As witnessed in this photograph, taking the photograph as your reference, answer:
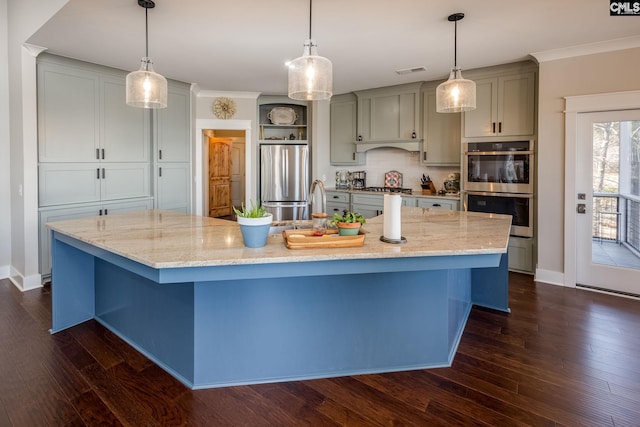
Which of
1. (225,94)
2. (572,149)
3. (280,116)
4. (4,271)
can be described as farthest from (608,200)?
(4,271)

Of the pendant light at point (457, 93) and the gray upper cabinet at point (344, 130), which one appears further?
the gray upper cabinet at point (344, 130)

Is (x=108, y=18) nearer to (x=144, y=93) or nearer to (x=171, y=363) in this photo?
(x=144, y=93)

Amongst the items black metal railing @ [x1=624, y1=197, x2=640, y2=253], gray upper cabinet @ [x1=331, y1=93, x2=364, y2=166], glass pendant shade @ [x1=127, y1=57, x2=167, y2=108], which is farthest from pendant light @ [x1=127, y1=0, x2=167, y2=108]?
black metal railing @ [x1=624, y1=197, x2=640, y2=253]

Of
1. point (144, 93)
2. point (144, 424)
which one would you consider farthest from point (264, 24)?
point (144, 424)

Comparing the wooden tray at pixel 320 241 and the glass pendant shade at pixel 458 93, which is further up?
the glass pendant shade at pixel 458 93

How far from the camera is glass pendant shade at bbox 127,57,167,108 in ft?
7.98

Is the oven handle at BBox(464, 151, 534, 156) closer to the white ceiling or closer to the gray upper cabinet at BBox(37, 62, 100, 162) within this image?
the white ceiling

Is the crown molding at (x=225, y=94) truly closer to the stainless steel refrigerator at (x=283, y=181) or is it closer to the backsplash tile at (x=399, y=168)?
the stainless steel refrigerator at (x=283, y=181)

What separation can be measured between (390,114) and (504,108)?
1.56 metres

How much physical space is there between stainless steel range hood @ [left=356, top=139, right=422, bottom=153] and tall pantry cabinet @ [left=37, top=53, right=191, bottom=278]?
2588 millimetres

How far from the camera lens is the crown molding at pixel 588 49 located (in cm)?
339

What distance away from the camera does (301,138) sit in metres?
6.16

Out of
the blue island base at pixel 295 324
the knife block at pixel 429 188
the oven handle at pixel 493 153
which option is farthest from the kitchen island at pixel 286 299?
the knife block at pixel 429 188

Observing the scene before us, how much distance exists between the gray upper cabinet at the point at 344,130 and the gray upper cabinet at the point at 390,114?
171 mm
